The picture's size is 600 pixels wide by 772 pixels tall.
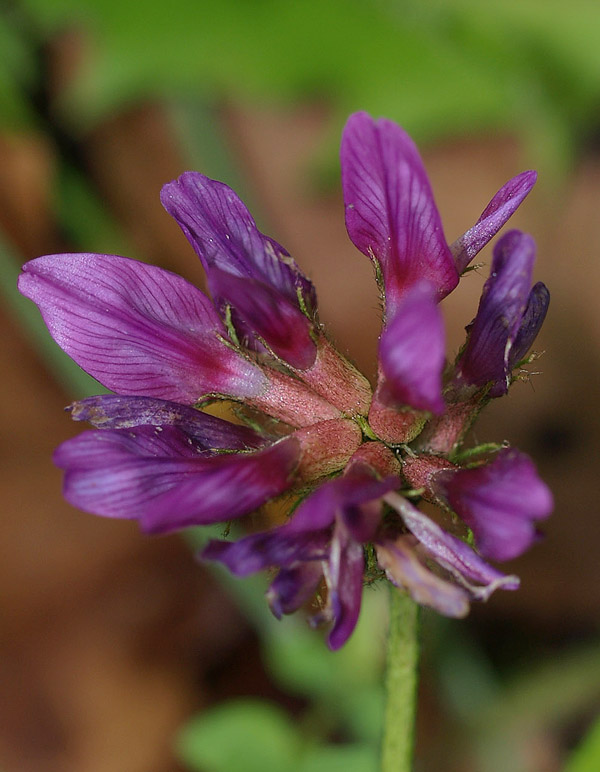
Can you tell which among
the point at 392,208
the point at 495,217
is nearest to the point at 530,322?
the point at 495,217

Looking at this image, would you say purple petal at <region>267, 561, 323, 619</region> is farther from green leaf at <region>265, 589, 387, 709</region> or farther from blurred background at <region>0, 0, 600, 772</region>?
blurred background at <region>0, 0, 600, 772</region>

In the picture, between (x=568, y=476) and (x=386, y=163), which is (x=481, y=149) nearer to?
(x=568, y=476)

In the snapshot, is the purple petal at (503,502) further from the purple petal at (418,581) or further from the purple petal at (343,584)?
the purple petal at (343,584)

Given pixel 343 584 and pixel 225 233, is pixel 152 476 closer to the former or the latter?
pixel 343 584

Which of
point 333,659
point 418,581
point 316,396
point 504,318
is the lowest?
point 333,659

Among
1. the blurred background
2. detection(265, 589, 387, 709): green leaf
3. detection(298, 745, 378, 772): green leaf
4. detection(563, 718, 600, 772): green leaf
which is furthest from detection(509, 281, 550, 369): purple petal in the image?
the blurred background

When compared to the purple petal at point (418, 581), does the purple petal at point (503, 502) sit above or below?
above

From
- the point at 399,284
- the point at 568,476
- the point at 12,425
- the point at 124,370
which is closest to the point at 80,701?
the point at 12,425

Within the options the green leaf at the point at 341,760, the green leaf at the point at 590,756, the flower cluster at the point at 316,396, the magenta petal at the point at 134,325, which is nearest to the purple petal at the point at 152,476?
the flower cluster at the point at 316,396
